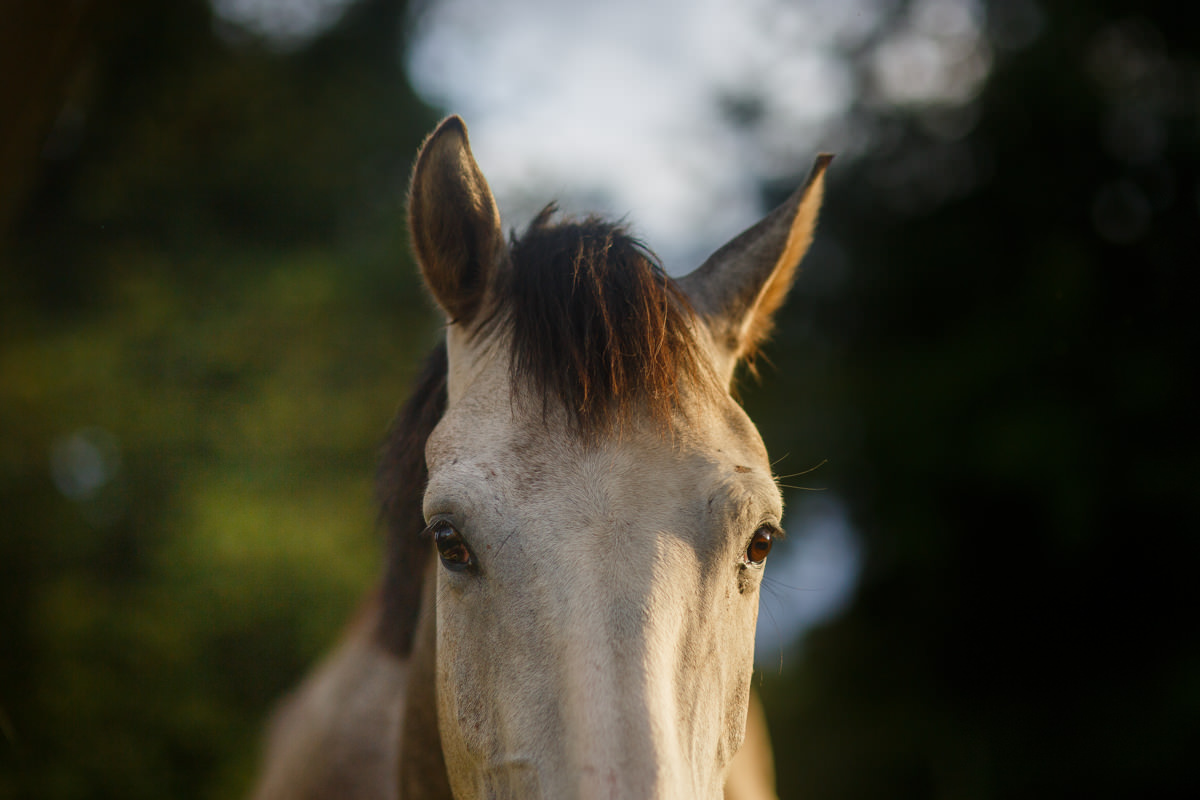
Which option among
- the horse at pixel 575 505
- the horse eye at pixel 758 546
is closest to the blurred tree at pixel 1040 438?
the horse at pixel 575 505

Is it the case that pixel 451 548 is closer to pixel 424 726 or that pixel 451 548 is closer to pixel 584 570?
pixel 584 570

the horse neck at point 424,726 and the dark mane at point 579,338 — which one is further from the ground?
the dark mane at point 579,338

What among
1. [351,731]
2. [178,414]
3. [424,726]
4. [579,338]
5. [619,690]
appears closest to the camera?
[619,690]

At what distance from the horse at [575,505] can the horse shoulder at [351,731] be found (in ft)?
2.56

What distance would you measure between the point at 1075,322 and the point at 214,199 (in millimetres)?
11673

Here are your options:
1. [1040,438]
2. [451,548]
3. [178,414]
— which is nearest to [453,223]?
[451,548]

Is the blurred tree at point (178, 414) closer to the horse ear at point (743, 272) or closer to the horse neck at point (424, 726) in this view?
the horse neck at point (424, 726)

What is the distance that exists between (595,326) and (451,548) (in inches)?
25.1

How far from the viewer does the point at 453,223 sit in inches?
73.1

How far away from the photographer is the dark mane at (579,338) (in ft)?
5.23

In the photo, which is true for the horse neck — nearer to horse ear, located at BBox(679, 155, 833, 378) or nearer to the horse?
the horse

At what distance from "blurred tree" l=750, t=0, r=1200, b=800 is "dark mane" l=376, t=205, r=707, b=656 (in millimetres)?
6921

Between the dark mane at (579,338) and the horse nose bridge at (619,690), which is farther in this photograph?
the dark mane at (579,338)

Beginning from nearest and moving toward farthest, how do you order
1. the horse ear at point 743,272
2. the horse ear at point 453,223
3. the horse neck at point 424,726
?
the horse ear at point 453,223 < the horse neck at point 424,726 < the horse ear at point 743,272
